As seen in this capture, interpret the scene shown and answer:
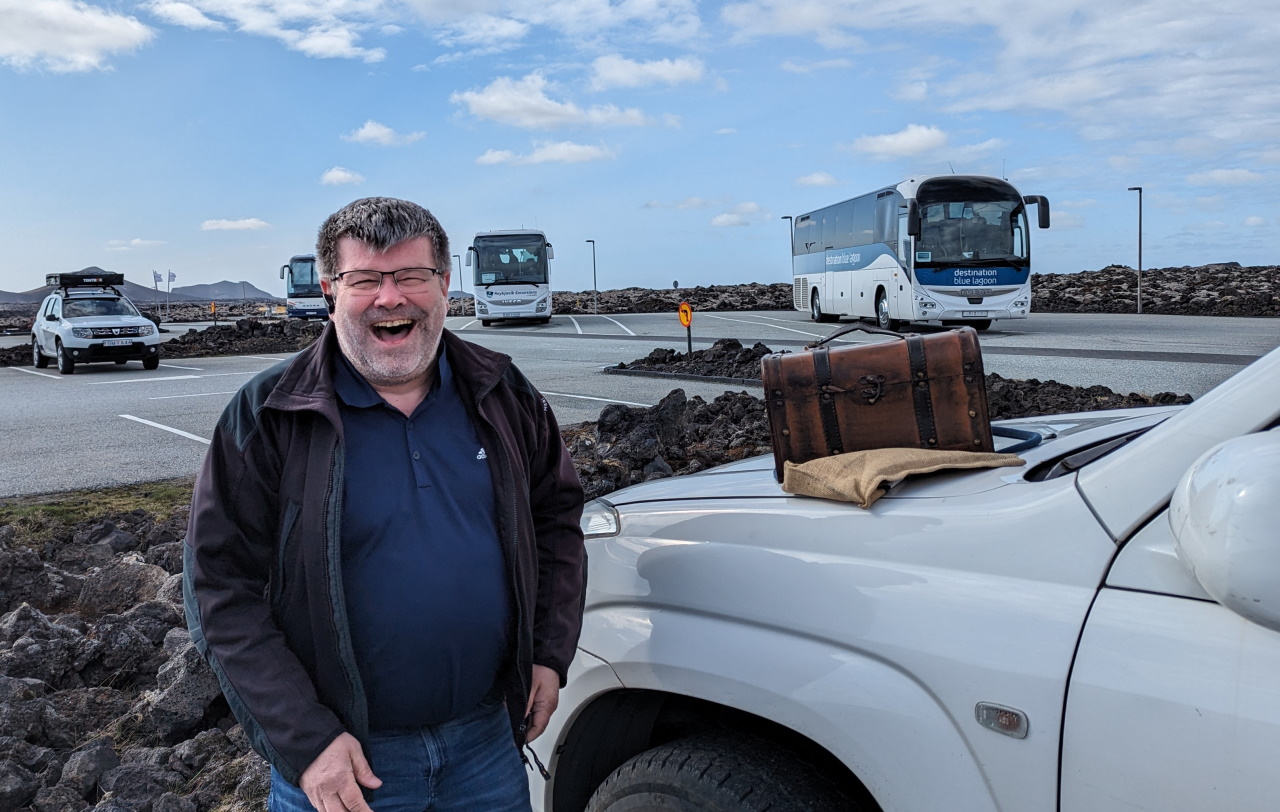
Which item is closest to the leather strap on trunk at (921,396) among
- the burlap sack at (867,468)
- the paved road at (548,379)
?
the burlap sack at (867,468)

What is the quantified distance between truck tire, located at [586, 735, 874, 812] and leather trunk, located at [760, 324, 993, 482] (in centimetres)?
63

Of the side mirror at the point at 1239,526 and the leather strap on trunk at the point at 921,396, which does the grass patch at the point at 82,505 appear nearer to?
the leather strap on trunk at the point at 921,396

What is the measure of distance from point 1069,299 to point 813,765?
38208 mm

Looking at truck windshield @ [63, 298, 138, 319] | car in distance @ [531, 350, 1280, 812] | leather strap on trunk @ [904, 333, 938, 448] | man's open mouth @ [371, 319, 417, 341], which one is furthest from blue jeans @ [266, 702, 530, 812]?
truck windshield @ [63, 298, 138, 319]

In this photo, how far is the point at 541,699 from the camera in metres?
2.34

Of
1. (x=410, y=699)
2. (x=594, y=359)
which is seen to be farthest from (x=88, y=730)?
(x=594, y=359)

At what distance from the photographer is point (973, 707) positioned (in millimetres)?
1653

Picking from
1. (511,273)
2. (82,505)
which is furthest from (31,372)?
(82,505)

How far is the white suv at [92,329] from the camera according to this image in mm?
22438

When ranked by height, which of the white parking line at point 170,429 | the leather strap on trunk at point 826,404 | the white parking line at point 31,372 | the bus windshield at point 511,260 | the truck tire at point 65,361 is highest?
the bus windshield at point 511,260

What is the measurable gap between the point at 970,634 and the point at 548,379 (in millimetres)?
16134

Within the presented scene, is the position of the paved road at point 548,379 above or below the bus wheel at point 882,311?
below

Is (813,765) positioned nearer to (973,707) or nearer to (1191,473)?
(973,707)

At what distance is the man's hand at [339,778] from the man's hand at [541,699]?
402 millimetres
